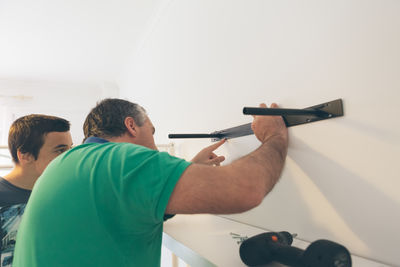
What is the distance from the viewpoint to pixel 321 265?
44cm

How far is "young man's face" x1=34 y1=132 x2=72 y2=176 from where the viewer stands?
47.4 inches

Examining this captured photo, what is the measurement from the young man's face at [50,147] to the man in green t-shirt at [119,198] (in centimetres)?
64

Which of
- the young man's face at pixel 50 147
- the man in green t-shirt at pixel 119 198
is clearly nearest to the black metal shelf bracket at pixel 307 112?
the man in green t-shirt at pixel 119 198

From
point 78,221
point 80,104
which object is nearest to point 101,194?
point 78,221

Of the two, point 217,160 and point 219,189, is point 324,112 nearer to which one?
point 219,189

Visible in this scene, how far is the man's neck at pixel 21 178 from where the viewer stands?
1.15m

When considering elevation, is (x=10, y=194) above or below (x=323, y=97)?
below

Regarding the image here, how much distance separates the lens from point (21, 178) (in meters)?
1.16

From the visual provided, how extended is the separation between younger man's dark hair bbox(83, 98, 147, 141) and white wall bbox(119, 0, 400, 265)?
379 millimetres

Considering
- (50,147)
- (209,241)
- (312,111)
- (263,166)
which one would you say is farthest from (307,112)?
(50,147)

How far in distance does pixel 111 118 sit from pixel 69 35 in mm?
1627

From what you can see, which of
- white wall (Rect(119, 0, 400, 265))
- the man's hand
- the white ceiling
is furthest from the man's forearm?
the white ceiling

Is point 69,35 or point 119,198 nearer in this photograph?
point 119,198

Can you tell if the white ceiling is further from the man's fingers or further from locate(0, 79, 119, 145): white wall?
the man's fingers
